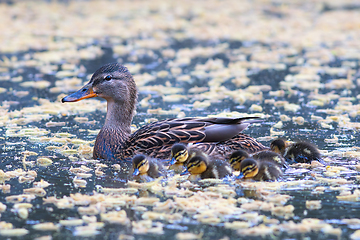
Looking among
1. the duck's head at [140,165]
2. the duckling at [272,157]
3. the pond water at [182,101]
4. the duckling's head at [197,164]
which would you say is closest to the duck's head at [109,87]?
the pond water at [182,101]

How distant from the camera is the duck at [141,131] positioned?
22.7ft

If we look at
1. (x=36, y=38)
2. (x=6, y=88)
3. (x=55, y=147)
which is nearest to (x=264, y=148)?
(x=55, y=147)

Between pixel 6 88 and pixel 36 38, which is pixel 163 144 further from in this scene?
pixel 36 38

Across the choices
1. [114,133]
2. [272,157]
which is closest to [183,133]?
[114,133]

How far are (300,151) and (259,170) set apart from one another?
2.98 ft

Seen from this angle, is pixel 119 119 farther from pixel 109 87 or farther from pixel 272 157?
pixel 272 157

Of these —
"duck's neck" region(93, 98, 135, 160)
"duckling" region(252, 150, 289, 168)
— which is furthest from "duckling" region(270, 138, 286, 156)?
"duck's neck" region(93, 98, 135, 160)

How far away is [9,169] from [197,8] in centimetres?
1666

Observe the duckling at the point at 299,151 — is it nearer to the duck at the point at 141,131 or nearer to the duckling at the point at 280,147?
the duckling at the point at 280,147

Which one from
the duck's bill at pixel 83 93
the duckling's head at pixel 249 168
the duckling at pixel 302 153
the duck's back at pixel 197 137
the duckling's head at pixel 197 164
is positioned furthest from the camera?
the duck's bill at pixel 83 93

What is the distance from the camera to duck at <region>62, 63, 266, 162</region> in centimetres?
692

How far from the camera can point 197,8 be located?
22297mm

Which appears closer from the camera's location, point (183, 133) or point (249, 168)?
point (249, 168)

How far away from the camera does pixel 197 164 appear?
6.23 metres
